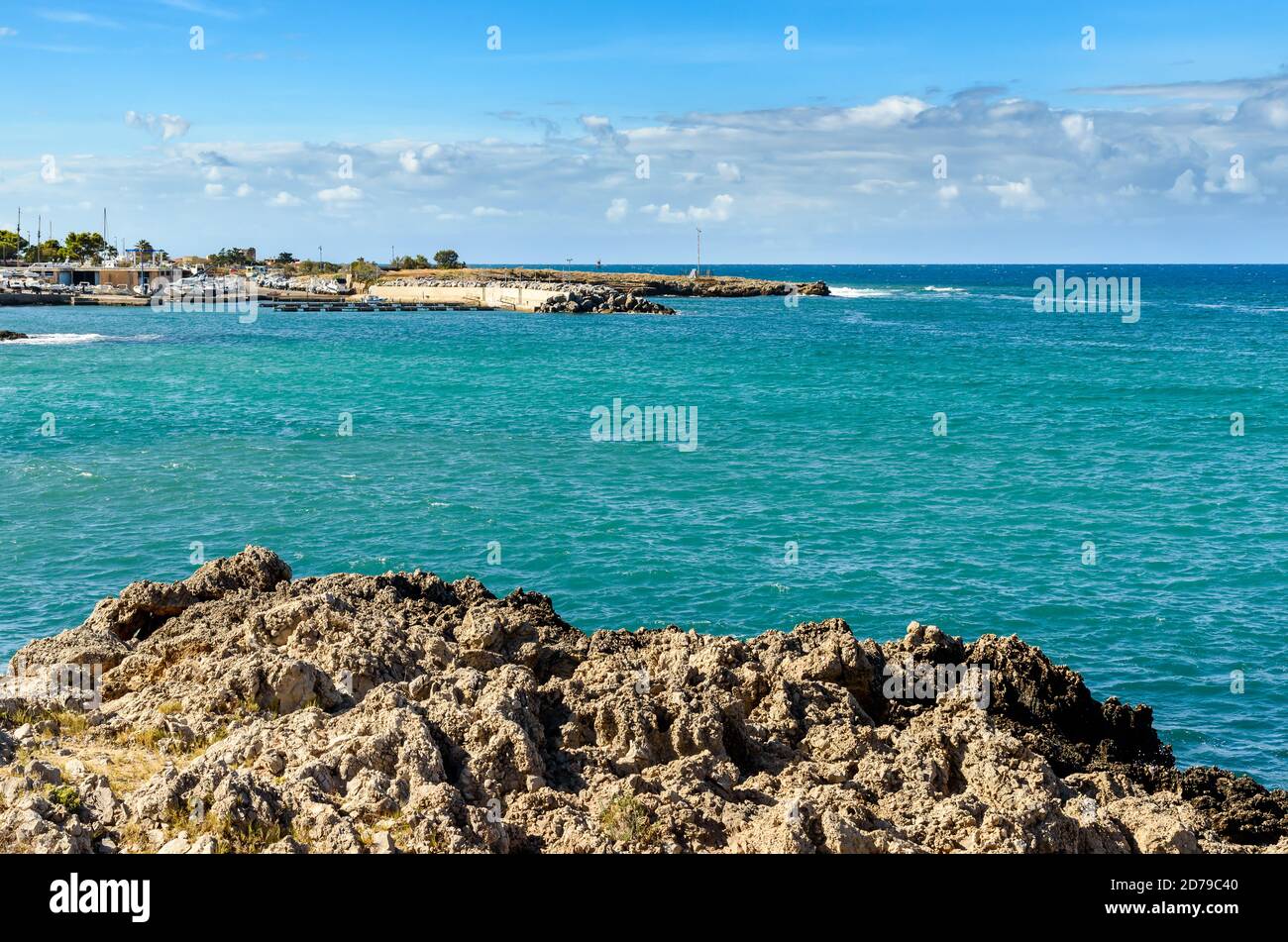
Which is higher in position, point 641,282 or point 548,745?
point 641,282

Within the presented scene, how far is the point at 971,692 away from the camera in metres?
15.2

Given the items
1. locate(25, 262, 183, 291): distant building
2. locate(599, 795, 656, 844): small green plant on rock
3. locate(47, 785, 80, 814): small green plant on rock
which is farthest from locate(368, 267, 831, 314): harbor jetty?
locate(47, 785, 80, 814): small green plant on rock

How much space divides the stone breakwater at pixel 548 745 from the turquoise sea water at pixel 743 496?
4.76 m

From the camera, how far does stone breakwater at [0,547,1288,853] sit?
10.8 metres

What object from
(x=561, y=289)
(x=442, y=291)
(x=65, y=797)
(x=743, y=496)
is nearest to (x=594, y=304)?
(x=561, y=289)

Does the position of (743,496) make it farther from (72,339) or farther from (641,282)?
(641,282)

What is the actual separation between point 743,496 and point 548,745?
2300cm

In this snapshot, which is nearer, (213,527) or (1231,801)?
(1231,801)

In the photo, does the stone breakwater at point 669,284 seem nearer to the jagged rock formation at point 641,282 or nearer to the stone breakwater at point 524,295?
the jagged rock formation at point 641,282

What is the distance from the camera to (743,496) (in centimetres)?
3522

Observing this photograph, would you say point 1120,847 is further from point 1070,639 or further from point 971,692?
point 1070,639

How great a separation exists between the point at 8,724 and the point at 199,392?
50.2 meters

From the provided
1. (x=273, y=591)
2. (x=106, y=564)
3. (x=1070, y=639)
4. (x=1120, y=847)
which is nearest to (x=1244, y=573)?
(x=1070, y=639)
